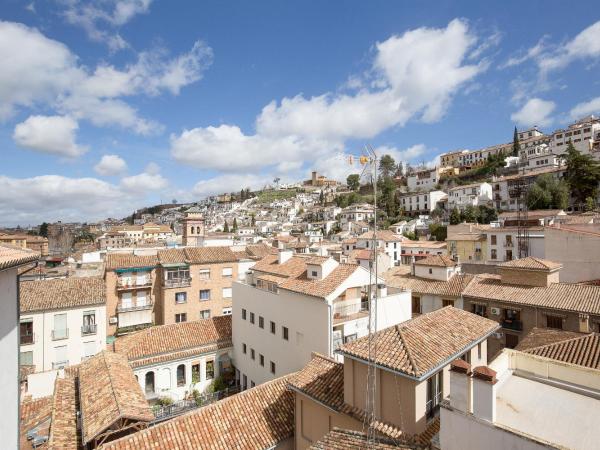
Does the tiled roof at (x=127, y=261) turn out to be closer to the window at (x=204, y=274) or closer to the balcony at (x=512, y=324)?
the window at (x=204, y=274)

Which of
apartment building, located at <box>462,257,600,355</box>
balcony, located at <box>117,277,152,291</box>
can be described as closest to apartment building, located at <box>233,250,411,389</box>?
apartment building, located at <box>462,257,600,355</box>

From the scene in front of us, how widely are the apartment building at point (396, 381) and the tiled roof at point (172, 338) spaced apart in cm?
1192

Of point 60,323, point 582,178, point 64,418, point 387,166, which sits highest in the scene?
point 387,166

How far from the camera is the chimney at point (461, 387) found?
18.4 ft

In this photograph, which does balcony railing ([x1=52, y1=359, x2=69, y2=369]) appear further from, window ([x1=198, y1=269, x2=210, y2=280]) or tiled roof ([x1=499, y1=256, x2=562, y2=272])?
tiled roof ([x1=499, y1=256, x2=562, y2=272])

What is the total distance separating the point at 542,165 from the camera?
2569 inches

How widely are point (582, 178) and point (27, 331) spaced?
6863 cm

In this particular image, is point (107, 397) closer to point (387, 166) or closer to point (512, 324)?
point (512, 324)

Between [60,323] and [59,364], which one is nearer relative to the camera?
[59,364]

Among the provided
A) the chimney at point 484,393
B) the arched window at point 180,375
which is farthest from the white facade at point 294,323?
the chimney at point 484,393

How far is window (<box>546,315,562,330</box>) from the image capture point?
16417 mm

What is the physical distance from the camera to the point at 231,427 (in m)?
11.1

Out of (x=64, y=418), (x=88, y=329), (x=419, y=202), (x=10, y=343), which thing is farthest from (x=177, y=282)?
(x=419, y=202)

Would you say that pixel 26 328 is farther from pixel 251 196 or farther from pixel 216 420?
pixel 251 196
